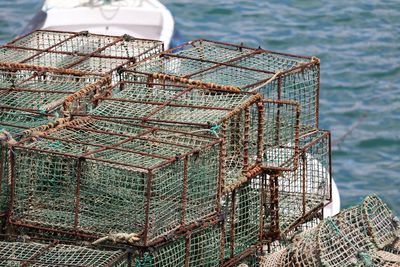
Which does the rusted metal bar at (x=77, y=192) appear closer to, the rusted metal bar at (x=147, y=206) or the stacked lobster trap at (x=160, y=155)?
the stacked lobster trap at (x=160, y=155)

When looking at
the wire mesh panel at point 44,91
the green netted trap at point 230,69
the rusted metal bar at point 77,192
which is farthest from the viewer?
the green netted trap at point 230,69

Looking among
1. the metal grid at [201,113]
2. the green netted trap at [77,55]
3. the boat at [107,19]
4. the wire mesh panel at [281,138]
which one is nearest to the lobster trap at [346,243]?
the wire mesh panel at [281,138]

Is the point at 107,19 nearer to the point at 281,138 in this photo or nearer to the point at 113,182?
the point at 281,138

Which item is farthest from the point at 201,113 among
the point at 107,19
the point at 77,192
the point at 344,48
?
the point at 344,48

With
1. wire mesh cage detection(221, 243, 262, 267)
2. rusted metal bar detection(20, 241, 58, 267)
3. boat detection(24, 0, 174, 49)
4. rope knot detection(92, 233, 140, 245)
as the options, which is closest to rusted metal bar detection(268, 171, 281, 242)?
wire mesh cage detection(221, 243, 262, 267)

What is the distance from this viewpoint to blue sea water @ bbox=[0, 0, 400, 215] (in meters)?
15.1

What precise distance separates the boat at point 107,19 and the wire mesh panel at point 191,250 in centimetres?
739

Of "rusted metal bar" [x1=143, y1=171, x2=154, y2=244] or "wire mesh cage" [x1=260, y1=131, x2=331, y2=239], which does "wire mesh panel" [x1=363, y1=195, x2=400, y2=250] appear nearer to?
"wire mesh cage" [x1=260, y1=131, x2=331, y2=239]

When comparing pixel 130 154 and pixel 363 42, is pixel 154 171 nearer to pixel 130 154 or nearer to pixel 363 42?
pixel 130 154

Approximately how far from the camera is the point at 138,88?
8.31 meters

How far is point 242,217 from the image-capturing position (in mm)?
8109

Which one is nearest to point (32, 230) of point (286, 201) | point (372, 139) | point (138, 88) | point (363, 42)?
point (138, 88)

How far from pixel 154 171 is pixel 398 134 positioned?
9.36 meters

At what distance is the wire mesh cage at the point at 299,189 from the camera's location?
26.9ft
